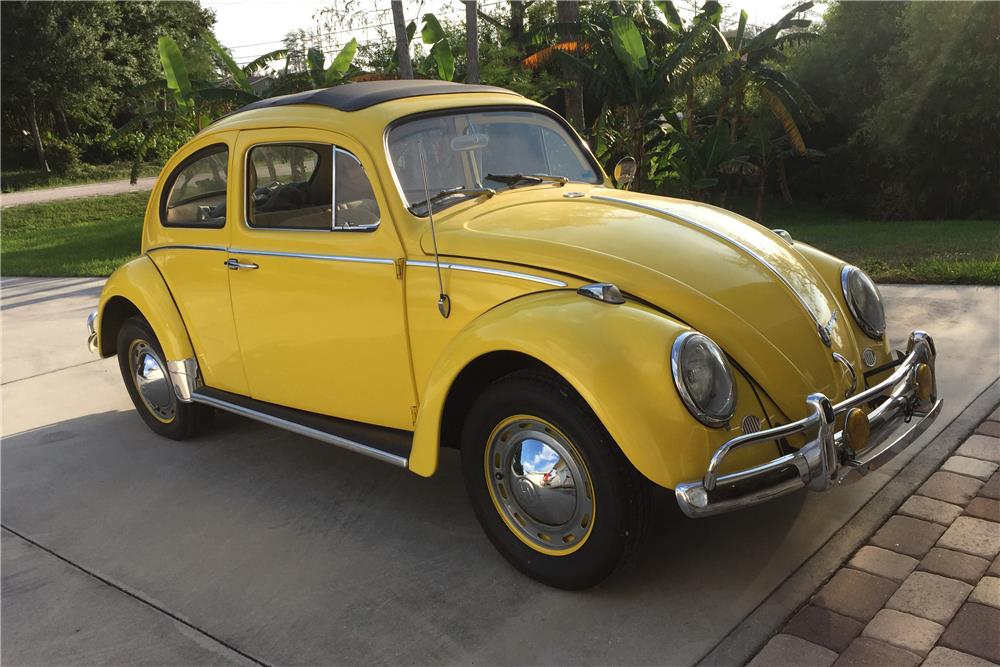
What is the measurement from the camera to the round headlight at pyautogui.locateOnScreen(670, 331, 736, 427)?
275 cm

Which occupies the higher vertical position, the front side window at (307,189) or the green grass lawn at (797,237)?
the front side window at (307,189)

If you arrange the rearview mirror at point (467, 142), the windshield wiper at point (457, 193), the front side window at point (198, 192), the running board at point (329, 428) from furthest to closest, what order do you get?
the front side window at point (198, 192) < the windshield wiper at point (457, 193) < the running board at point (329, 428) < the rearview mirror at point (467, 142)

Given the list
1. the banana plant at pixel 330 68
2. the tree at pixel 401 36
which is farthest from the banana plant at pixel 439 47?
the banana plant at pixel 330 68

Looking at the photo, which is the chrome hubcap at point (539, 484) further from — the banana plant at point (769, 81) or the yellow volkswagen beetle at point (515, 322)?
the banana plant at point (769, 81)

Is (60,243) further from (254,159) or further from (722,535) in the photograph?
(722,535)

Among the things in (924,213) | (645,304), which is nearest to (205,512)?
(645,304)

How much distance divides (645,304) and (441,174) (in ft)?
4.06

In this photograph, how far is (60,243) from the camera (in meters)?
17.0

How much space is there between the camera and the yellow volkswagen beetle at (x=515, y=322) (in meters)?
2.81

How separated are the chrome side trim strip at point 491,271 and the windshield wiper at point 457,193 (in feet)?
1.02

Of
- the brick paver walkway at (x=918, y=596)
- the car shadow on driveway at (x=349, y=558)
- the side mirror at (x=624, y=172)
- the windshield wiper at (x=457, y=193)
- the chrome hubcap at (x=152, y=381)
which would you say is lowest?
the car shadow on driveway at (x=349, y=558)

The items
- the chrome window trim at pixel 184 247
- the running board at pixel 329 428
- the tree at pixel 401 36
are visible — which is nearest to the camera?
the running board at pixel 329 428

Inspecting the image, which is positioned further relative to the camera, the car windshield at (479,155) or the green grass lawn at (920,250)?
the green grass lawn at (920,250)

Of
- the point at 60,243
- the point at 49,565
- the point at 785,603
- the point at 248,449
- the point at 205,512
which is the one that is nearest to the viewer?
the point at 785,603
